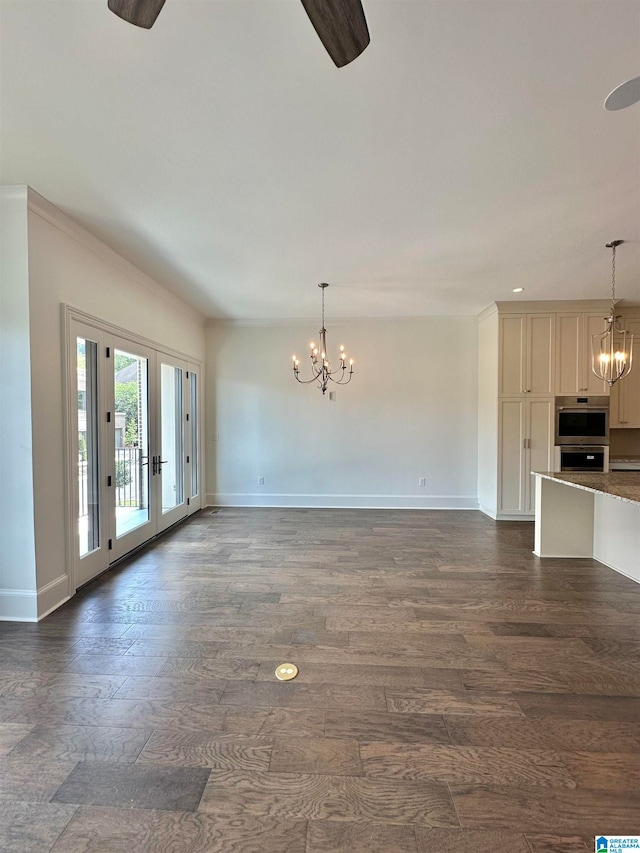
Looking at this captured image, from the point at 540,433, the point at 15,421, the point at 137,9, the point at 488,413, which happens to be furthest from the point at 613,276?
the point at 15,421

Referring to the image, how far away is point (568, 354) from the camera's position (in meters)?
5.02

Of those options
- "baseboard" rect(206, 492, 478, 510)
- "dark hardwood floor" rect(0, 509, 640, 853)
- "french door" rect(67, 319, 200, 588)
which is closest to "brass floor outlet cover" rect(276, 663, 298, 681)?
"dark hardwood floor" rect(0, 509, 640, 853)

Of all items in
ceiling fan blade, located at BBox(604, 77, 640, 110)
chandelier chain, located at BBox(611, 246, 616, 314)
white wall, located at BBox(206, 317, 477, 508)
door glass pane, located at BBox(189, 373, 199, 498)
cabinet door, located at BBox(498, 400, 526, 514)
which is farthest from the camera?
white wall, located at BBox(206, 317, 477, 508)

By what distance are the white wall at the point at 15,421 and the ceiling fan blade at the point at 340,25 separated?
245 centimetres

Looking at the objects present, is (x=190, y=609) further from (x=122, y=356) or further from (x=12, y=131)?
(x=12, y=131)

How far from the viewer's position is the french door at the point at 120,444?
3.13 metres

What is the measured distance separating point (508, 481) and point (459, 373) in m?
1.79

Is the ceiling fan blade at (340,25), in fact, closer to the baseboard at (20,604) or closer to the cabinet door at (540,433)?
the baseboard at (20,604)

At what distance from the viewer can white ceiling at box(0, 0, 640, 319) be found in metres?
1.46

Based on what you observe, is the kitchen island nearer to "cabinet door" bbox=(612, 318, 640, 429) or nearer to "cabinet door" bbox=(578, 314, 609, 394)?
"cabinet door" bbox=(578, 314, 609, 394)

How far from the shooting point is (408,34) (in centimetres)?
147

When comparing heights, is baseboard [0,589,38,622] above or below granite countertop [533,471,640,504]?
below

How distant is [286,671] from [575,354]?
526 cm

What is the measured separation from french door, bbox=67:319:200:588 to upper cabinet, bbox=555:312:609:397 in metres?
5.24
